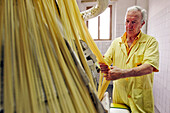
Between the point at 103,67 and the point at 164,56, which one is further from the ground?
the point at 103,67

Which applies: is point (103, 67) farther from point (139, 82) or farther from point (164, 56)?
point (164, 56)

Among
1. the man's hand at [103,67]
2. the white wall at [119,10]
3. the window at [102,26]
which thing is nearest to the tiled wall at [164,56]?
the white wall at [119,10]

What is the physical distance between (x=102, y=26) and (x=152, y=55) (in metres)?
3.21

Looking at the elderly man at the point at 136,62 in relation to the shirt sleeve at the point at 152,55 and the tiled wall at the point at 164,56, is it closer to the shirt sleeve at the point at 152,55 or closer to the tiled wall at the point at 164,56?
the shirt sleeve at the point at 152,55

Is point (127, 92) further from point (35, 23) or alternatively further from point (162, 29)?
point (162, 29)

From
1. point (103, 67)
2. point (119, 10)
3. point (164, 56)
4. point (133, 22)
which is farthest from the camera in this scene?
point (119, 10)

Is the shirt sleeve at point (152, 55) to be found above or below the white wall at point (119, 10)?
below

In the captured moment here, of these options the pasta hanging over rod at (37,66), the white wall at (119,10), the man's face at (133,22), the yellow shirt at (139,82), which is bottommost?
the yellow shirt at (139,82)

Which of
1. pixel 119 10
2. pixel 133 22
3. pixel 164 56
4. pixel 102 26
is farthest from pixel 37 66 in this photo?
pixel 102 26

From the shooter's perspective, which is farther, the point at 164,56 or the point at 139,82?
the point at 164,56

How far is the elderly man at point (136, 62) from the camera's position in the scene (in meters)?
1.10

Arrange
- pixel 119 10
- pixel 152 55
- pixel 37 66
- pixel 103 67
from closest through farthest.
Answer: pixel 37 66
pixel 103 67
pixel 152 55
pixel 119 10

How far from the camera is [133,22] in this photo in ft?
3.98

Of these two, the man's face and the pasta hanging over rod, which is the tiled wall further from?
the pasta hanging over rod
